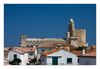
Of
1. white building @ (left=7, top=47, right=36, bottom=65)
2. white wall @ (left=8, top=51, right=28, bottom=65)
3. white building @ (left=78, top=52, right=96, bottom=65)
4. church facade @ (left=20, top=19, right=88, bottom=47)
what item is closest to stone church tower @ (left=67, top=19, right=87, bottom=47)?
church facade @ (left=20, top=19, right=88, bottom=47)

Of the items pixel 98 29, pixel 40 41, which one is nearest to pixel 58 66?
pixel 98 29

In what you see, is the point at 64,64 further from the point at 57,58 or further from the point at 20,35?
the point at 20,35

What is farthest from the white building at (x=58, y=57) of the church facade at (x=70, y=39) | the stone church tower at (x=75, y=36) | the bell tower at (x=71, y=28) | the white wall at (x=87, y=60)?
the bell tower at (x=71, y=28)

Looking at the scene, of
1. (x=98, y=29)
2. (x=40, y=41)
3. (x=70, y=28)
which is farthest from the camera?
(x=40, y=41)

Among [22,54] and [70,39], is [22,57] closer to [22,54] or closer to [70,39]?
[22,54]

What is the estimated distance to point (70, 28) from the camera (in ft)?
28.4

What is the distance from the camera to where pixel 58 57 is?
26.9 feet

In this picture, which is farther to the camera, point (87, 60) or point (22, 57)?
point (22, 57)

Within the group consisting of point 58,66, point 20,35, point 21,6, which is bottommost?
point 58,66

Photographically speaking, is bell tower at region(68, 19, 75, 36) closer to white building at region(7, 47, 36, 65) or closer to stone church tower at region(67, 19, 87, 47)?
stone church tower at region(67, 19, 87, 47)

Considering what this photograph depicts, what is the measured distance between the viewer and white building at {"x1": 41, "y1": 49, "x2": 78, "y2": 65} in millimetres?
7932

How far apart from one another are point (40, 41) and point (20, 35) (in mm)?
Answer: 1321

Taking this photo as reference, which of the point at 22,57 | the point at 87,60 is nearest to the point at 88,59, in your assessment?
the point at 87,60

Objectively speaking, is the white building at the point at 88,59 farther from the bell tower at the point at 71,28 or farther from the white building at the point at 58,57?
the bell tower at the point at 71,28
